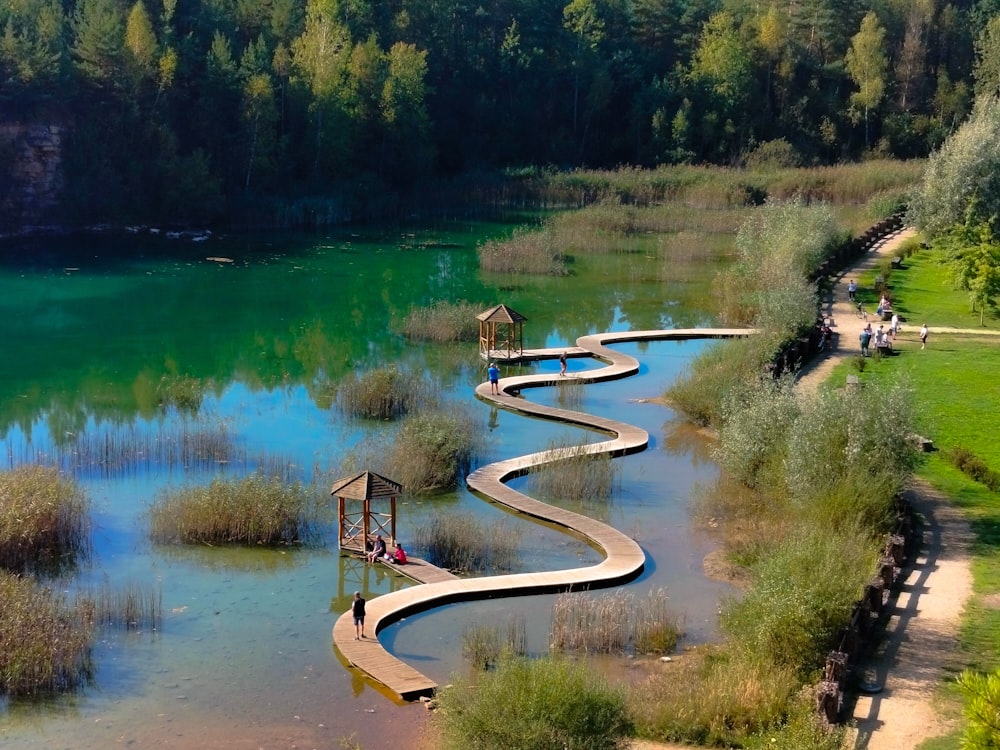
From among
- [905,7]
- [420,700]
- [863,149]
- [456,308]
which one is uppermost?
[905,7]

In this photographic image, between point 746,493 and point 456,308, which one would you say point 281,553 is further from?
point 456,308

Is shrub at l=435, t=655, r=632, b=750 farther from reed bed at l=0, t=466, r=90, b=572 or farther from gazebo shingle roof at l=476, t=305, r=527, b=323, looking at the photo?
gazebo shingle roof at l=476, t=305, r=527, b=323

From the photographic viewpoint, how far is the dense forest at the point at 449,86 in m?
66.2

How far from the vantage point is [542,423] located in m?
30.5

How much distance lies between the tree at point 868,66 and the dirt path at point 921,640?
74.1m

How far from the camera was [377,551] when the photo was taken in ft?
69.8

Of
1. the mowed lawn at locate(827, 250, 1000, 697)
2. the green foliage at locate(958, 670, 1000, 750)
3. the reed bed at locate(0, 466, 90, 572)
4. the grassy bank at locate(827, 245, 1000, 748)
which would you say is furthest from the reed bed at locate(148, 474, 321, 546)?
the green foliage at locate(958, 670, 1000, 750)

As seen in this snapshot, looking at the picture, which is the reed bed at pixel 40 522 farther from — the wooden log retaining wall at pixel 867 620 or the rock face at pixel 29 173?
the rock face at pixel 29 173

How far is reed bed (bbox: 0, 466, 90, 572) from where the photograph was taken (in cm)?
2077

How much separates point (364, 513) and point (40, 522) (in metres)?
5.54

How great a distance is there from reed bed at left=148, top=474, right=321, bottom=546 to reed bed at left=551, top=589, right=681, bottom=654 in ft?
19.5

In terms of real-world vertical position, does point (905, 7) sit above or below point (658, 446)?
above

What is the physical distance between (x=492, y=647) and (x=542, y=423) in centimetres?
1335

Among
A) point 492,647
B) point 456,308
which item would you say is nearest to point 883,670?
point 492,647
